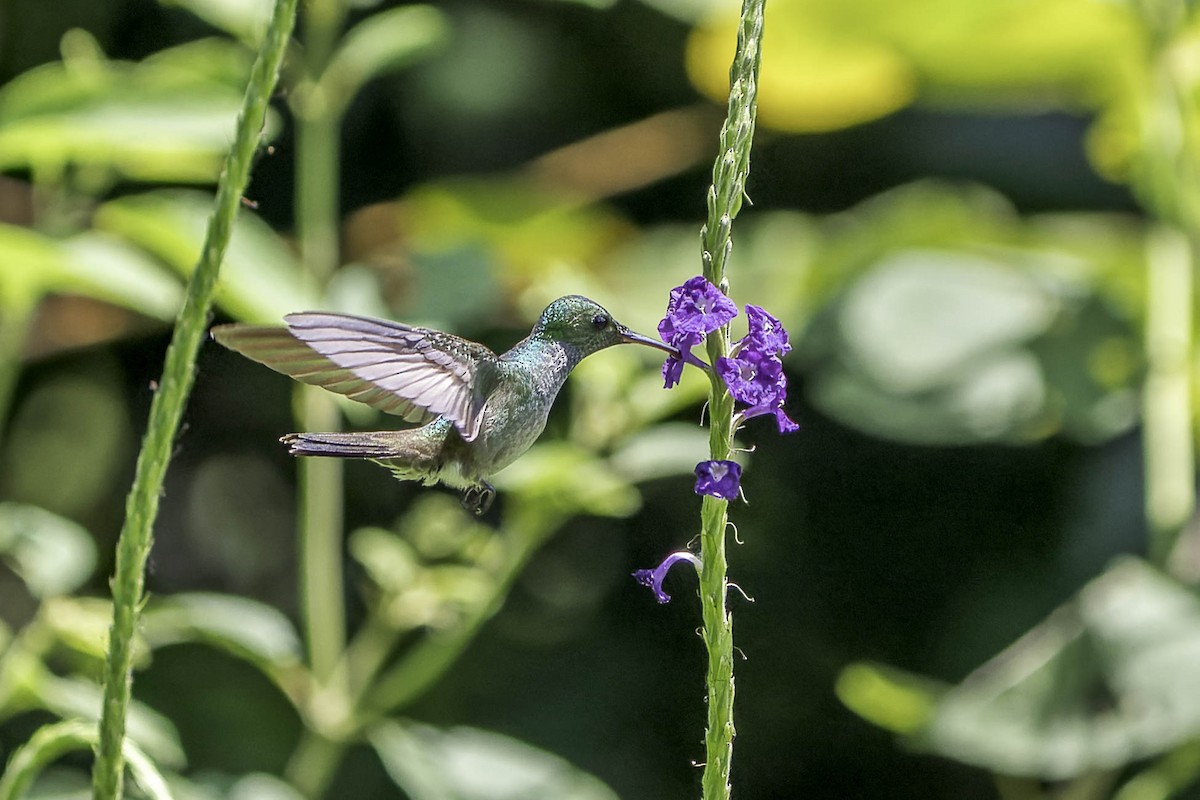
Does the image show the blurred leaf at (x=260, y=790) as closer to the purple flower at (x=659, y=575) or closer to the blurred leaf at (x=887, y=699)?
the blurred leaf at (x=887, y=699)

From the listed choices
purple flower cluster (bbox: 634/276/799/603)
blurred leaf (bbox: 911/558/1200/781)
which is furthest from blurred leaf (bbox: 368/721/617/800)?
purple flower cluster (bbox: 634/276/799/603)

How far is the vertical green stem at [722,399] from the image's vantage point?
94 cm

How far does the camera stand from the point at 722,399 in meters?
1.01

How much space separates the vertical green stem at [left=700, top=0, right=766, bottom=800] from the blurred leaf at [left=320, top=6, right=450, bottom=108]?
159cm

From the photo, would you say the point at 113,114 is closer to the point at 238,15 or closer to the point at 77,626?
the point at 238,15

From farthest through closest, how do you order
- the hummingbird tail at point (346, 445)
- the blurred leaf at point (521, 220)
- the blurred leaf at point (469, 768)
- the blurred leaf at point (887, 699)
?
the blurred leaf at point (521, 220), the blurred leaf at point (887, 699), the blurred leaf at point (469, 768), the hummingbird tail at point (346, 445)

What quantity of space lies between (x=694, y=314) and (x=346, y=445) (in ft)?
1.49

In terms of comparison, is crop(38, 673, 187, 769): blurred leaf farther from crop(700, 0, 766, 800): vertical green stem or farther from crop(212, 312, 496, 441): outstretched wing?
crop(700, 0, 766, 800): vertical green stem

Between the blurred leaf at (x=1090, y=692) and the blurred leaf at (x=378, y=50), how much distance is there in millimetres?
1482

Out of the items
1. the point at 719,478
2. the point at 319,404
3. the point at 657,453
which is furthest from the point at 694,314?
the point at 319,404

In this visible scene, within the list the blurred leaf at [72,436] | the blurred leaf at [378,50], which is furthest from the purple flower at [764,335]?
the blurred leaf at [72,436]

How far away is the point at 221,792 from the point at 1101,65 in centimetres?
221

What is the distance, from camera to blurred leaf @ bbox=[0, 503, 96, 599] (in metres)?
2.00

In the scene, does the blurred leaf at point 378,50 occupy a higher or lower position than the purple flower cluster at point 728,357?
higher
